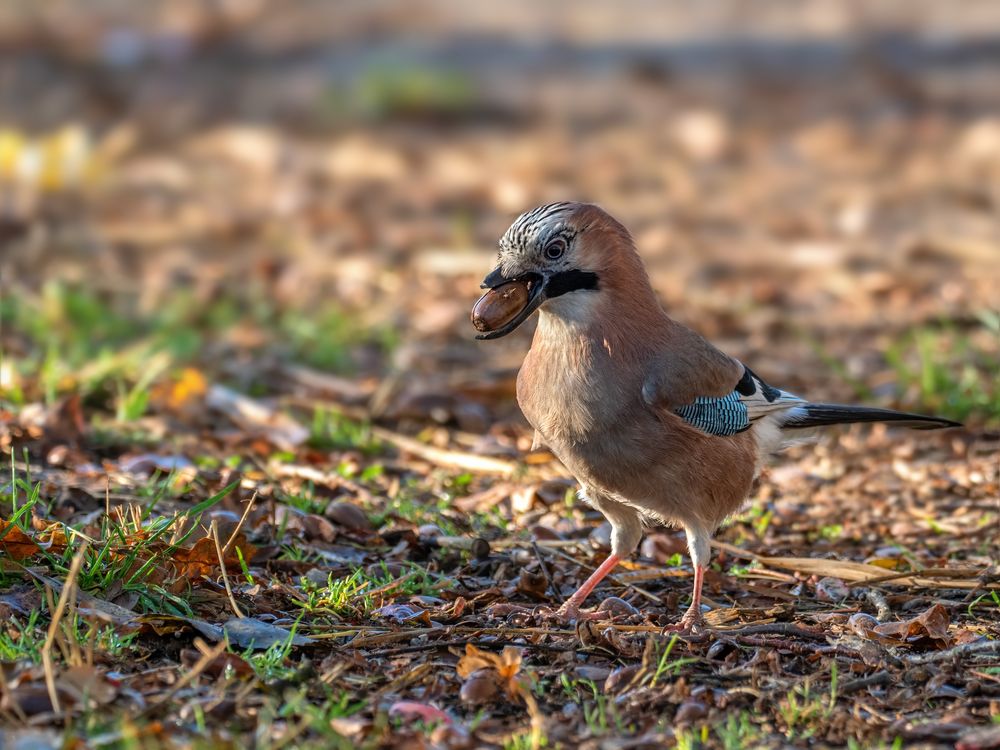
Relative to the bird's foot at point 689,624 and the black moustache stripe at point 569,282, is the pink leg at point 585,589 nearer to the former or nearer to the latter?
the bird's foot at point 689,624

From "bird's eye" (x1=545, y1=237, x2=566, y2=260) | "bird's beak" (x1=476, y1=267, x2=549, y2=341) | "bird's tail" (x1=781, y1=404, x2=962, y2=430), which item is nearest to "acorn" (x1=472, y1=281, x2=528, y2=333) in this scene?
"bird's beak" (x1=476, y1=267, x2=549, y2=341)

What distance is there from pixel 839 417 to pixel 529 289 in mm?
1334

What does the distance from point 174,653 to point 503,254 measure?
1472mm

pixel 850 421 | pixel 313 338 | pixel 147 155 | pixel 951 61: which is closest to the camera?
pixel 850 421

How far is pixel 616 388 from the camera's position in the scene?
12.9ft

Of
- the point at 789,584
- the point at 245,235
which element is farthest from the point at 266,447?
the point at 245,235

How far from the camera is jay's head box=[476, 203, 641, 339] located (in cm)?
389

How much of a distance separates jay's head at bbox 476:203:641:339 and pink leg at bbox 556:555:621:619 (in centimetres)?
84

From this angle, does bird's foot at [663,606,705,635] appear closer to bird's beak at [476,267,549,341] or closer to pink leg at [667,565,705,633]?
pink leg at [667,565,705,633]

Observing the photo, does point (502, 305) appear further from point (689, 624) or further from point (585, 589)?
point (689, 624)

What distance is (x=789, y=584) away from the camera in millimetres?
4281

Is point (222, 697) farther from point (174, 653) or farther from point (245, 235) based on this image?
point (245, 235)

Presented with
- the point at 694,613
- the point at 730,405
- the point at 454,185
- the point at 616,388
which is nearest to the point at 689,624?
the point at 694,613

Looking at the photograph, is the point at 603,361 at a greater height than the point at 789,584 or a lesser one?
greater
